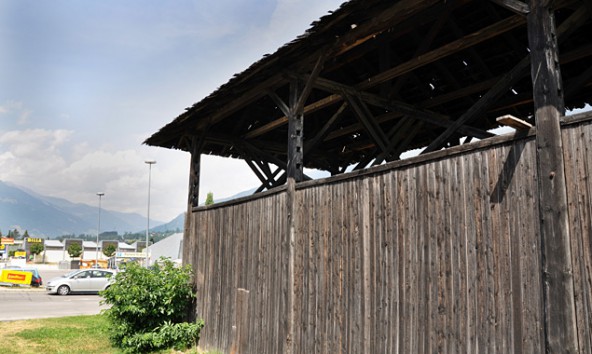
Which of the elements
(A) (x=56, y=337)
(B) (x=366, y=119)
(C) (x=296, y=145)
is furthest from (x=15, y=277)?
(B) (x=366, y=119)

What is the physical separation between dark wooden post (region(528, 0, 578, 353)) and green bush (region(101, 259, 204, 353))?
755 centimetres

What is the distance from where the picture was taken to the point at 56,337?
1145 centimetres

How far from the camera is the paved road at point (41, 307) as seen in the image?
16.5m

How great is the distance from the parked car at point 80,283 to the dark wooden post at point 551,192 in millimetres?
25706

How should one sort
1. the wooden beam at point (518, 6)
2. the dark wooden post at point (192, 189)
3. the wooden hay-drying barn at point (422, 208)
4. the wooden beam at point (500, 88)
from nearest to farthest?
the wooden hay-drying barn at point (422, 208) < the wooden beam at point (518, 6) < the wooden beam at point (500, 88) < the dark wooden post at point (192, 189)

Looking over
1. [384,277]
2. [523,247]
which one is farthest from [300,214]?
[523,247]

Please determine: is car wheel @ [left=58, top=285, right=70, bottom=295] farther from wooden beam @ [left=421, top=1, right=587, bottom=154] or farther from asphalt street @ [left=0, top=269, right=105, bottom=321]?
wooden beam @ [left=421, top=1, right=587, bottom=154]

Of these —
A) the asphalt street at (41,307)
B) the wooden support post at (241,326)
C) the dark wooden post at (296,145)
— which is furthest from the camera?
the asphalt street at (41,307)

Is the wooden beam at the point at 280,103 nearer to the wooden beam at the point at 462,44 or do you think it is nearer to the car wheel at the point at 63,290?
the wooden beam at the point at 462,44

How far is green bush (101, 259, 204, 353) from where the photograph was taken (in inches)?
370

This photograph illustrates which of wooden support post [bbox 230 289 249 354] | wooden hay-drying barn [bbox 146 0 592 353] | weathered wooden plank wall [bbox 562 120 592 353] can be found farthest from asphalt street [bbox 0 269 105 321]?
weathered wooden plank wall [bbox 562 120 592 353]

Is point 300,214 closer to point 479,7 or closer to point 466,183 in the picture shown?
point 466,183

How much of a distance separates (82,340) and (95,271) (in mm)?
17521

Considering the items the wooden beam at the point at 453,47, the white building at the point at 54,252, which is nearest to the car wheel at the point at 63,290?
the wooden beam at the point at 453,47
